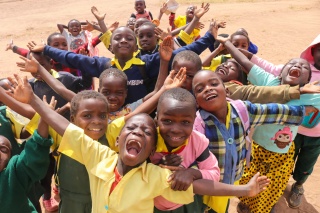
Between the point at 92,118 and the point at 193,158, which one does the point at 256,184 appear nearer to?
the point at 193,158

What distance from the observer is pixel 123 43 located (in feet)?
9.94

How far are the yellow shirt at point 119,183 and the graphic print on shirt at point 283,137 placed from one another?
124 centimetres

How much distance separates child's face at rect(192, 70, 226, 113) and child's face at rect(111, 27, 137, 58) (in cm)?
106

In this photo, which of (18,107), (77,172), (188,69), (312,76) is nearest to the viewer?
(77,172)

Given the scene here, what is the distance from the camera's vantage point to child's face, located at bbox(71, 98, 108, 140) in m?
2.07

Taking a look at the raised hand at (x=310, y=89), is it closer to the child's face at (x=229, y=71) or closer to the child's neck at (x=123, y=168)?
the child's face at (x=229, y=71)

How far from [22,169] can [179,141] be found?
97 centimetres

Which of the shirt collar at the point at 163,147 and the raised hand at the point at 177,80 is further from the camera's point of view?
the raised hand at the point at 177,80

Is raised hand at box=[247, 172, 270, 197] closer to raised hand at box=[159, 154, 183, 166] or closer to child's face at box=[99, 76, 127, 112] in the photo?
raised hand at box=[159, 154, 183, 166]

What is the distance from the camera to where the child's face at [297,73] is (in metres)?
2.54

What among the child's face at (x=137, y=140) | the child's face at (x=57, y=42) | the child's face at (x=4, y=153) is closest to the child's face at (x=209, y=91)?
the child's face at (x=137, y=140)

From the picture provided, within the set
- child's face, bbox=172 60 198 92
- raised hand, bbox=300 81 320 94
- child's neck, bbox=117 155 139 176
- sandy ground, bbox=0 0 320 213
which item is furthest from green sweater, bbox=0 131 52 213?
sandy ground, bbox=0 0 320 213

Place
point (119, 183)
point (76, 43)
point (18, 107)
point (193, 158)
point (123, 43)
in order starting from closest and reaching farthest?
point (119, 183), point (193, 158), point (18, 107), point (123, 43), point (76, 43)

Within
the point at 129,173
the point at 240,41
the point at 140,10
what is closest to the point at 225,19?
the point at 140,10
